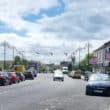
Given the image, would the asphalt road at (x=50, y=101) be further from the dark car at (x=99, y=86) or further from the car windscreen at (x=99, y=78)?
the car windscreen at (x=99, y=78)

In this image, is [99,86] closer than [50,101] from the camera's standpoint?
No

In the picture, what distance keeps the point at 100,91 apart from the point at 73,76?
66332 mm

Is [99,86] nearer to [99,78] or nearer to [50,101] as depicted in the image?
[99,78]

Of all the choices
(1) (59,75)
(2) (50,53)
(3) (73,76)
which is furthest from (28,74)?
(2) (50,53)

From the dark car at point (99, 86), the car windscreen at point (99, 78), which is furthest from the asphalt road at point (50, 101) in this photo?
the car windscreen at point (99, 78)

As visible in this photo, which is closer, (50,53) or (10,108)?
(10,108)

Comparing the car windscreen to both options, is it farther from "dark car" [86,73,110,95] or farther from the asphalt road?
the asphalt road

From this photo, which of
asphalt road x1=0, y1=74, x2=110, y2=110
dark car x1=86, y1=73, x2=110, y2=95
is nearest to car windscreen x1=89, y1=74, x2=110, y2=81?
dark car x1=86, y1=73, x2=110, y2=95

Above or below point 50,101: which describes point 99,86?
above

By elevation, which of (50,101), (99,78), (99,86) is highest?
(99,78)

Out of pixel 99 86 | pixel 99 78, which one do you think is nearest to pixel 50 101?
pixel 99 86

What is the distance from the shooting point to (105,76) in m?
29.6

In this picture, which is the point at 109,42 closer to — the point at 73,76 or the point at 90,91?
the point at 73,76

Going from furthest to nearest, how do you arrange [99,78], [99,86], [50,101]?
[99,78]
[99,86]
[50,101]
